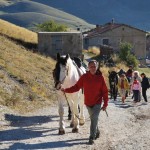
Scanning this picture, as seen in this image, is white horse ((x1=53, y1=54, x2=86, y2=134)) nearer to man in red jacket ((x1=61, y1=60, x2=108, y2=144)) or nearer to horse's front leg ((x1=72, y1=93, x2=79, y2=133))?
horse's front leg ((x1=72, y1=93, x2=79, y2=133))

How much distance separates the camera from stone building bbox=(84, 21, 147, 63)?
95.0m

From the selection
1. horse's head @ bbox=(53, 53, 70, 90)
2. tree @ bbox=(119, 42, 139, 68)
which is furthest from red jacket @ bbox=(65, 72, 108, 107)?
tree @ bbox=(119, 42, 139, 68)

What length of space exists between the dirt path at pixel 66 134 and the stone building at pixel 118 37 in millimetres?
76348

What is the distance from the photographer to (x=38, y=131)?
14375 mm

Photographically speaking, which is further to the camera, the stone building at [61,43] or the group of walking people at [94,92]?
the stone building at [61,43]

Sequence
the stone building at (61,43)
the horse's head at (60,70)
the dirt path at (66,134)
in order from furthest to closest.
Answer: the stone building at (61,43), the horse's head at (60,70), the dirt path at (66,134)

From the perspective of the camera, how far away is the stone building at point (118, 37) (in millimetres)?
95000

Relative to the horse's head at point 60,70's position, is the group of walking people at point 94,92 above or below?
below

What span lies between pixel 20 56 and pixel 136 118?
12.6m

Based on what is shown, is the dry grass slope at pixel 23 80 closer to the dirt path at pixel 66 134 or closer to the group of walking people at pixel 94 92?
the dirt path at pixel 66 134

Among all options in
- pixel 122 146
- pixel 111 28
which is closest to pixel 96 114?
pixel 122 146

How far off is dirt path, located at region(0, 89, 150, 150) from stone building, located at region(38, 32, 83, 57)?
2042 centimetres

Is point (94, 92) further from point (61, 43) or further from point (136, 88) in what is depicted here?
point (61, 43)

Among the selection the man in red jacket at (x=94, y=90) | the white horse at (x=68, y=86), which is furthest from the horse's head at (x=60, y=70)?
the man in red jacket at (x=94, y=90)
